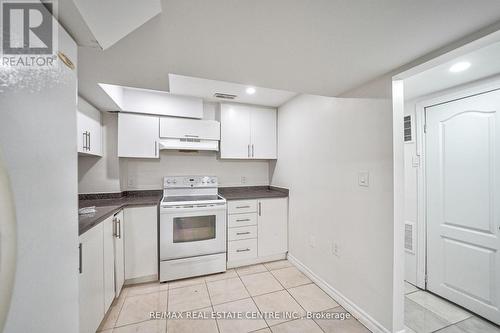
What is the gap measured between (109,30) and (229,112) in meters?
2.05

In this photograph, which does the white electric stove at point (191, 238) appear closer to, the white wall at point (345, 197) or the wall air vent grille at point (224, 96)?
the white wall at point (345, 197)

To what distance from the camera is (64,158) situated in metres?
0.78

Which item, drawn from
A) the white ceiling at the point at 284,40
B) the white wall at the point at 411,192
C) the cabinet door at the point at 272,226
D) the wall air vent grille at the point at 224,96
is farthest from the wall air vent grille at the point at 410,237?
the wall air vent grille at the point at 224,96

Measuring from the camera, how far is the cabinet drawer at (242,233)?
2615 millimetres

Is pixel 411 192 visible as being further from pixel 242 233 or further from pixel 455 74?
pixel 242 233

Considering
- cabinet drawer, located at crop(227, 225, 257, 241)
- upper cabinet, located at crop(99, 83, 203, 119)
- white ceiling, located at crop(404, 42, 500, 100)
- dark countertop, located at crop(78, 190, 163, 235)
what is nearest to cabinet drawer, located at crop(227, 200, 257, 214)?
cabinet drawer, located at crop(227, 225, 257, 241)

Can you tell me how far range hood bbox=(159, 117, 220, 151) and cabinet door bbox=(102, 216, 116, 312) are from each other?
45.9 inches

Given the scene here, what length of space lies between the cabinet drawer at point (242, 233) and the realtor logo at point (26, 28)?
238cm

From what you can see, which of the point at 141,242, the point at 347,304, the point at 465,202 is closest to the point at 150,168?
the point at 141,242

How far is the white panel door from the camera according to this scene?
166 cm

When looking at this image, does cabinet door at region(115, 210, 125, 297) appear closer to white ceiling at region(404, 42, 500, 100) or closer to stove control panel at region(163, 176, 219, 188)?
stove control panel at region(163, 176, 219, 188)

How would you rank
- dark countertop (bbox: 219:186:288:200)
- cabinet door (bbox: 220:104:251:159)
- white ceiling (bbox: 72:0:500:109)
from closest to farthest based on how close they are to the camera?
1. white ceiling (bbox: 72:0:500:109)
2. dark countertop (bbox: 219:186:288:200)
3. cabinet door (bbox: 220:104:251:159)

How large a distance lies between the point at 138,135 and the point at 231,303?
228 cm

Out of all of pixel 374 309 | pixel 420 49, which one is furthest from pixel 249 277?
pixel 420 49
